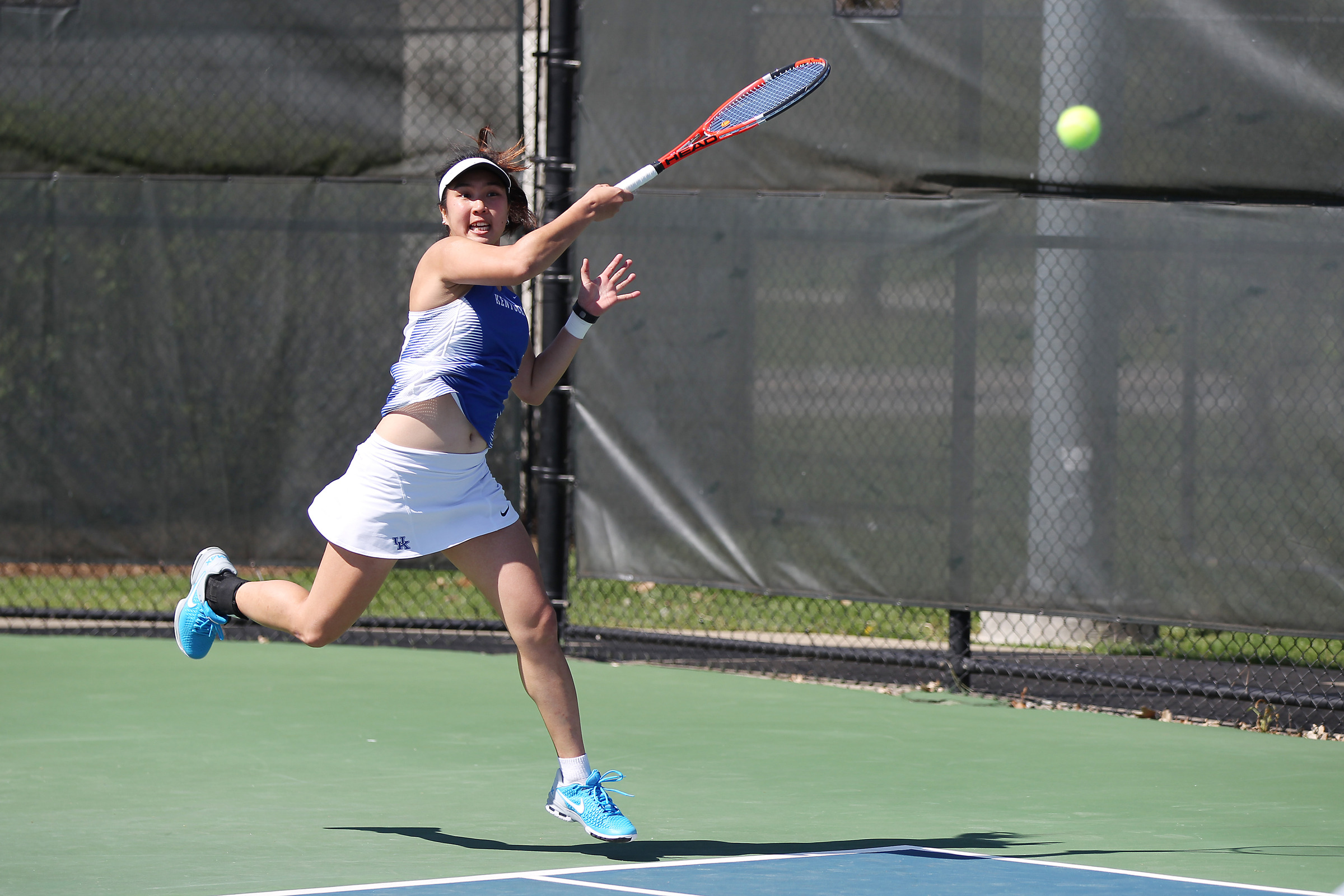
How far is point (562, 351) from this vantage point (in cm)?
479

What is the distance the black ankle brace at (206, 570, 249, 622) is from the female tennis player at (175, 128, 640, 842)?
1.33 ft

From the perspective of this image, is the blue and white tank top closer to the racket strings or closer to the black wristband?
the black wristband

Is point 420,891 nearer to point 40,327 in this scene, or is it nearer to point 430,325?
point 430,325

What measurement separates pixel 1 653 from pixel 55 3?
2788 mm

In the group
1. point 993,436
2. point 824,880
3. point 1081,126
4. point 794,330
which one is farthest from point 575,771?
point 1081,126

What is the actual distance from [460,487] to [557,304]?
331 centimetres

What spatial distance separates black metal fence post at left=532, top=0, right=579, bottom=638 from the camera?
774 cm

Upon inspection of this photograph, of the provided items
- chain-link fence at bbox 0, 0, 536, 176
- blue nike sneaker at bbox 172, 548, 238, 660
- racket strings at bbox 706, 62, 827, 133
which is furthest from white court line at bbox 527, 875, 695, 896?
chain-link fence at bbox 0, 0, 536, 176

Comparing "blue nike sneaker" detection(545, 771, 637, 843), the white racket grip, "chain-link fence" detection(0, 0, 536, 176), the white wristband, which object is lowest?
"blue nike sneaker" detection(545, 771, 637, 843)

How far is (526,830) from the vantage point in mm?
4797

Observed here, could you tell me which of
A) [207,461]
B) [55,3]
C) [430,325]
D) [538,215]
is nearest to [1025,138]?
[538,215]

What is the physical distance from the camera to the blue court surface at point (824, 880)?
13.3 ft

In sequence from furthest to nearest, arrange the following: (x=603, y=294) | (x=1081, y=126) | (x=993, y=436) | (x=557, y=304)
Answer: (x=557, y=304) < (x=993, y=436) < (x=1081, y=126) < (x=603, y=294)

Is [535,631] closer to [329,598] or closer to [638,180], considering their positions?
[329,598]
